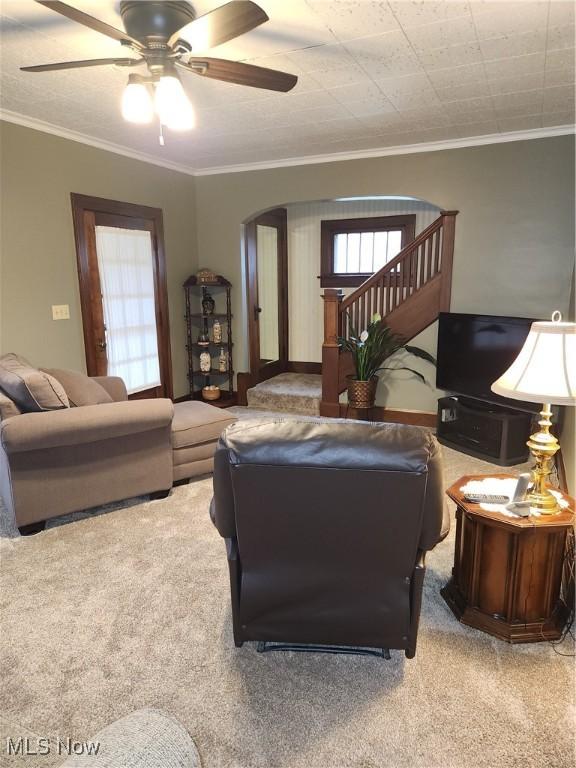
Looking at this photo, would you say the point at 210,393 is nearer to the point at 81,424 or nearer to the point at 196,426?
the point at 196,426

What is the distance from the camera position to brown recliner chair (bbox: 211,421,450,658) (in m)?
1.55

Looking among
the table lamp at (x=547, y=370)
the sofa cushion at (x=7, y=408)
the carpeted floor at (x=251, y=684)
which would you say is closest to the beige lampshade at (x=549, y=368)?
the table lamp at (x=547, y=370)

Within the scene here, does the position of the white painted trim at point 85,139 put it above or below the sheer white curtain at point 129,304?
above

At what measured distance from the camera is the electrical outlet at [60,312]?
405 cm

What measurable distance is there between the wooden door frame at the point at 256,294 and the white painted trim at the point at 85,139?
103 cm

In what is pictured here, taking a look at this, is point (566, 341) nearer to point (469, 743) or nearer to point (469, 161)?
point (469, 743)

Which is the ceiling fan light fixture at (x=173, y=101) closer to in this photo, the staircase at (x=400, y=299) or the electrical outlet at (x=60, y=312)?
the electrical outlet at (x=60, y=312)

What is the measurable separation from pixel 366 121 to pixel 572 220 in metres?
1.89

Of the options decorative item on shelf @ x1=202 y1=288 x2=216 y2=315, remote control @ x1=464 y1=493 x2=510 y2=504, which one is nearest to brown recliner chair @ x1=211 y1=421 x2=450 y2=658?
remote control @ x1=464 y1=493 x2=510 y2=504

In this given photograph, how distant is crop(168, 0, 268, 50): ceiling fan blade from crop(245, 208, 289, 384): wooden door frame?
3.61 m

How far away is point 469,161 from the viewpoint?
4.31 meters

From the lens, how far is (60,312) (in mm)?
4094

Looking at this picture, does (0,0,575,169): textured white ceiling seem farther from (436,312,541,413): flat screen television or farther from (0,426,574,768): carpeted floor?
(0,426,574,768): carpeted floor

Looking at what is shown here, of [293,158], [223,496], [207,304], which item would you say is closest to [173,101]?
[223,496]
